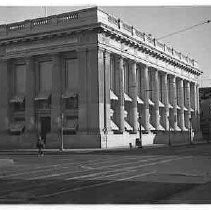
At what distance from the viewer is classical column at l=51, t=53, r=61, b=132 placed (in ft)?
161

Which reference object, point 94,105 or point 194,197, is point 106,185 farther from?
point 94,105

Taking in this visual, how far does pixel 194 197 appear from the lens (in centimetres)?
1160

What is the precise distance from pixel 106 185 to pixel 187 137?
5818 cm

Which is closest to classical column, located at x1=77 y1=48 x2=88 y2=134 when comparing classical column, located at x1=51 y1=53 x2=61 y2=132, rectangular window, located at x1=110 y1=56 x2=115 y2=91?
classical column, located at x1=51 y1=53 x2=61 y2=132

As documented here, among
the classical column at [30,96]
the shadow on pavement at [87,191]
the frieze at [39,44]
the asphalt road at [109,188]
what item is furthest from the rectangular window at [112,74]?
the shadow on pavement at [87,191]

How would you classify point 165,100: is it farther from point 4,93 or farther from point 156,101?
point 4,93

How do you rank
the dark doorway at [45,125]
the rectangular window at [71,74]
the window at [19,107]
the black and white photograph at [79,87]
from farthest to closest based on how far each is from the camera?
the window at [19,107] → the dark doorway at [45,125] → the rectangular window at [71,74] → the black and white photograph at [79,87]

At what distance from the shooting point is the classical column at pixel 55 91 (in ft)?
161

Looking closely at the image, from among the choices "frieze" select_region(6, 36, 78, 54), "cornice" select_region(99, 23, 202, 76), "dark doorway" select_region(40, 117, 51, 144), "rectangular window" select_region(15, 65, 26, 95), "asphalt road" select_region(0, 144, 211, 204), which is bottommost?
"asphalt road" select_region(0, 144, 211, 204)

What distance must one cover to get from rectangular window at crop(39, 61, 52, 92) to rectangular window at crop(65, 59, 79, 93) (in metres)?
2.36

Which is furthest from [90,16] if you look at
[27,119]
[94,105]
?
[27,119]

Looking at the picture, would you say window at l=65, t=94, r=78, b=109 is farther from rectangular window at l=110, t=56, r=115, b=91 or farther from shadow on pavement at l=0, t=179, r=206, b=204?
shadow on pavement at l=0, t=179, r=206, b=204

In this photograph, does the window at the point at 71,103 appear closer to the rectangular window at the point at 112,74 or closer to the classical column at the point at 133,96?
the rectangular window at the point at 112,74

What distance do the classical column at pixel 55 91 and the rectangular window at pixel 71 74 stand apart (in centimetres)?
98
